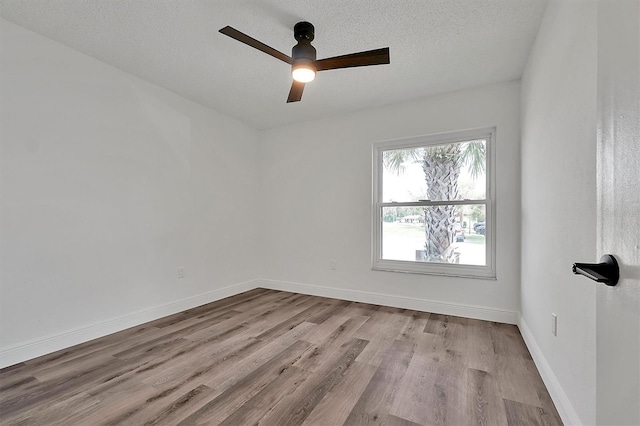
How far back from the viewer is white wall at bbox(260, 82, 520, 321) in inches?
120

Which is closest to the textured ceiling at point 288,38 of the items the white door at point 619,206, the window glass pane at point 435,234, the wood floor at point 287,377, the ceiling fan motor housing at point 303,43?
the ceiling fan motor housing at point 303,43

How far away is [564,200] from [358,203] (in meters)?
2.41

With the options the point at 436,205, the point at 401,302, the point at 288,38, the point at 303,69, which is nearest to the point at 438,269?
the point at 401,302

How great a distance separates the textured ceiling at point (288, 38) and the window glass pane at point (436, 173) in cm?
70

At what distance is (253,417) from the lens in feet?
5.32

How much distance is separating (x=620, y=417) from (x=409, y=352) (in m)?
2.00

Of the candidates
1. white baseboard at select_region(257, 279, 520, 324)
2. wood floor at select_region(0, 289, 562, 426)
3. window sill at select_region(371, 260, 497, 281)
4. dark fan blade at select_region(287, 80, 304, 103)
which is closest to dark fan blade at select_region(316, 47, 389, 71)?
dark fan blade at select_region(287, 80, 304, 103)

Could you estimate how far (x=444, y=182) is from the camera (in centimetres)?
344

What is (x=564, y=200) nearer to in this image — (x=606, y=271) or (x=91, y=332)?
(x=606, y=271)

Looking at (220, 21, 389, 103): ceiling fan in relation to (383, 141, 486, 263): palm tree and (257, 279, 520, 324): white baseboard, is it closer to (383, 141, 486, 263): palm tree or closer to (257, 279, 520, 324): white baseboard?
(383, 141, 486, 263): palm tree

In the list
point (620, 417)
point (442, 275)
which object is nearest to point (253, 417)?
point (620, 417)

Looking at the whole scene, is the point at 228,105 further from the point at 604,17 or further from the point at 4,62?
the point at 604,17

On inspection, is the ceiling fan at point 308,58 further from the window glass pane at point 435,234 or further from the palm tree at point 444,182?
the window glass pane at point 435,234

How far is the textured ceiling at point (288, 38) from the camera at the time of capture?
79.5 inches
